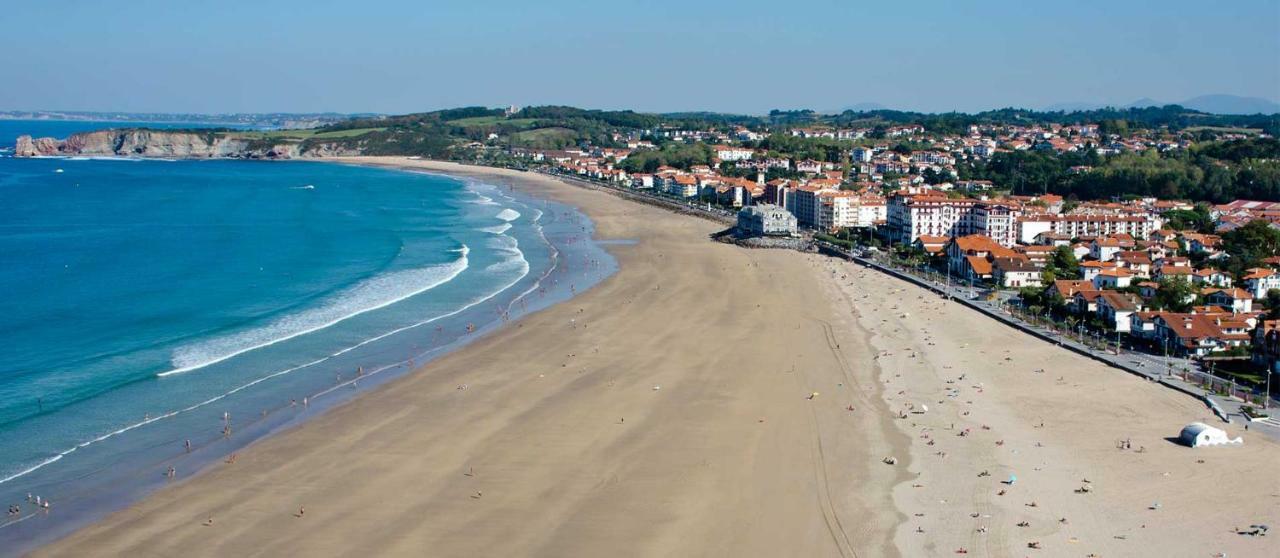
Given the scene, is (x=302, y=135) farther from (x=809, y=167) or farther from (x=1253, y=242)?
(x=1253, y=242)

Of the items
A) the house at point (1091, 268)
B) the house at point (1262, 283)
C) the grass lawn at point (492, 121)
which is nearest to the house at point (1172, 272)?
the house at point (1091, 268)

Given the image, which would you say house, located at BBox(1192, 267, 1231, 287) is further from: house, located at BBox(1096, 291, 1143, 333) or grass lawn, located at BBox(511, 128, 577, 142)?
grass lawn, located at BBox(511, 128, 577, 142)

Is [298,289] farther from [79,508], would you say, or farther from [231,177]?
[231,177]

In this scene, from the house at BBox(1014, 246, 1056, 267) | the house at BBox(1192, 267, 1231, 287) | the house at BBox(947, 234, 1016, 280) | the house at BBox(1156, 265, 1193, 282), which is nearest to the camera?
the house at BBox(1192, 267, 1231, 287)

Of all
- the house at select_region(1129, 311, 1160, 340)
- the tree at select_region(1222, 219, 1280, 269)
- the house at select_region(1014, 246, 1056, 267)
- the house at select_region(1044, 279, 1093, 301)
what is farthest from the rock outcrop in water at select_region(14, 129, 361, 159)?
the house at select_region(1129, 311, 1160, 340)

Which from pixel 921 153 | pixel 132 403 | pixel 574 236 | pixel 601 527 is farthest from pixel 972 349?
pixel 921 153

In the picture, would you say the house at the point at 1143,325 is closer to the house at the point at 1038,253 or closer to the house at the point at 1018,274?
the house at the point at 1018,274
